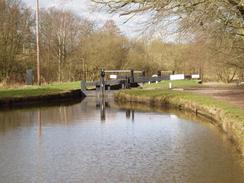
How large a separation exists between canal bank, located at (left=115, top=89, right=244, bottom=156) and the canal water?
371 mm

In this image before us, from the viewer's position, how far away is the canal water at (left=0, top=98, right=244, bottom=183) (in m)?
9.70

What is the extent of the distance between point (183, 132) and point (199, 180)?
6569 mm

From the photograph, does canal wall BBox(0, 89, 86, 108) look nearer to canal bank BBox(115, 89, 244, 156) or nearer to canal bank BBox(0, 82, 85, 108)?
canal bank BBox(0, 82, 85, 108)

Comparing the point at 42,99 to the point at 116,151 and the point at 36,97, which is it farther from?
the point at 116,151

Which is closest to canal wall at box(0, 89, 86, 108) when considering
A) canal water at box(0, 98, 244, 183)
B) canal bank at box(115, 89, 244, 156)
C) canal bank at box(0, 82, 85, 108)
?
canal bank at box(0, 82, 85, 108)

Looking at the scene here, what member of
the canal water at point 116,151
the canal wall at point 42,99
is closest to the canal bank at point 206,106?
the canal water at point 116,151

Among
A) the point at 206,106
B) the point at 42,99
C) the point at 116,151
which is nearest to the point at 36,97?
the point at 42,99

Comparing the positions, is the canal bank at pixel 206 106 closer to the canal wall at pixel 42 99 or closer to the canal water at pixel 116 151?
Result: the canal water at pixel 116 151

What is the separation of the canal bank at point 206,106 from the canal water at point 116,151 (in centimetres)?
37

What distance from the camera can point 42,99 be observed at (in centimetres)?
2889

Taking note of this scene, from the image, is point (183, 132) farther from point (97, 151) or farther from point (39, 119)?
point (39, 119)

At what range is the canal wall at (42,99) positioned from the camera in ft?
86.6

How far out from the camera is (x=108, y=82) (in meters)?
37.2

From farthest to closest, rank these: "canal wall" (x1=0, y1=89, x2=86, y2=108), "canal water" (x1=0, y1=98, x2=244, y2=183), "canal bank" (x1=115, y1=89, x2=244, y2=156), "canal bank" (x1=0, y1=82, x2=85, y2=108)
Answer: "canal bank" (x1=0, y1=82, x2=85, y2=108), "canal wall" (x1=0, y1=89, x2=86, y2=108), "canal bank" (x1=115, y1=89, x2=244, y2=156), "canal water" (x1=0, y1=98, x2=244, y2=183)
